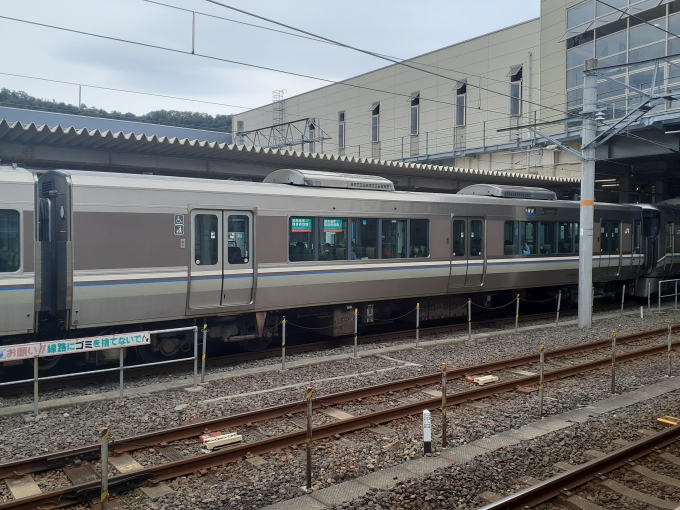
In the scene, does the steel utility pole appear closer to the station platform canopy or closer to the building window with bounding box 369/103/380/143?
the station platform canopy

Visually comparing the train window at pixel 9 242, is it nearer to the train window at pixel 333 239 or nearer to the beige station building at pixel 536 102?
the train window at pixel 333 239

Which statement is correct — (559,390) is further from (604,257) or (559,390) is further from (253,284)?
(604,257)

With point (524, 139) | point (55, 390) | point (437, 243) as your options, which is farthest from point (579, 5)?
point (55, 390)

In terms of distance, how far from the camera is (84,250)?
380 inches

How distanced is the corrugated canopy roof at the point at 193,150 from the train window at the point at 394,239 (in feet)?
10.6

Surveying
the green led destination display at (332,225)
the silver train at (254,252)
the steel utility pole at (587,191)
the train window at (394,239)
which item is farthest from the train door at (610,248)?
the green led destination display at (332,225)

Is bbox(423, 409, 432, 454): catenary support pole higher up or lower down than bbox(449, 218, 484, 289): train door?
lower down

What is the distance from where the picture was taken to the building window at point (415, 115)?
1272 inches

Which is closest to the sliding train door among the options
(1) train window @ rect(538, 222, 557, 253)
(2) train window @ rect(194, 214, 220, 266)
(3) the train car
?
(2) train window @ rect(194, 214, 220, 266)

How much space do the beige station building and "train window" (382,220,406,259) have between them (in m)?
6.65

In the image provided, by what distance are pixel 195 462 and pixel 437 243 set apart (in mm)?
9493

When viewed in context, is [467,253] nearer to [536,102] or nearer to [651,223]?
[651,223]

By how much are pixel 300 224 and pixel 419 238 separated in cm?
336

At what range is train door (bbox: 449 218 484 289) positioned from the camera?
49.9 ft
